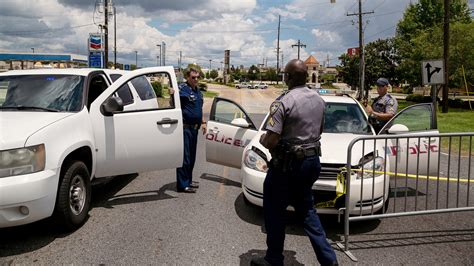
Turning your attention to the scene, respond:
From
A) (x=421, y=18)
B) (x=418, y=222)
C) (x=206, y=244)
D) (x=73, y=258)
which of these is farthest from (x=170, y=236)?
(x=421, y=18)

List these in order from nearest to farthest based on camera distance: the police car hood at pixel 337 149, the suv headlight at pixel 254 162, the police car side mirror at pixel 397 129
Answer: the police car hood at pixel 337 149 < the suv headlight at pixel 254 162 < the police car side mirror at pixel 397 129

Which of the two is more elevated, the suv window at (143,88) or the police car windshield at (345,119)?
the suv window at (143,88)

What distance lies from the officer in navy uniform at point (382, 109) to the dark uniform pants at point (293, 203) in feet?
11.4

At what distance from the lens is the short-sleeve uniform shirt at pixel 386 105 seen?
6.64 metres

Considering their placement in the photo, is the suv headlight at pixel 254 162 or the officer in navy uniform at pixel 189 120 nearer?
the suv headlight at pixel 254 162

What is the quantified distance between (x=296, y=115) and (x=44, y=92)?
133 inches

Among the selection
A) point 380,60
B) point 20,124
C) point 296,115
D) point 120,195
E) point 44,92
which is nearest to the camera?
point 296,115

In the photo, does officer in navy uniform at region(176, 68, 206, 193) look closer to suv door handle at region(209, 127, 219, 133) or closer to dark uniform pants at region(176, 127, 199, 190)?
dark uniform pants at region(176, 127, 199, 190)

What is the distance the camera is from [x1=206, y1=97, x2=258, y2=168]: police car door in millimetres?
6242

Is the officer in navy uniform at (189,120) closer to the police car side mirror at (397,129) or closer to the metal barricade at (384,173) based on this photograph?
the metal barricade at (384,173)

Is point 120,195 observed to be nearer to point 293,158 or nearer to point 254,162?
point 254,162

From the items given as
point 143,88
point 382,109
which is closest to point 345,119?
point 382,109

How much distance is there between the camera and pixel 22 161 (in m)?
3.82

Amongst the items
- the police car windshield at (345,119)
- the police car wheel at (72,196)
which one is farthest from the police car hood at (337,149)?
the police car wheel at (72,196)
